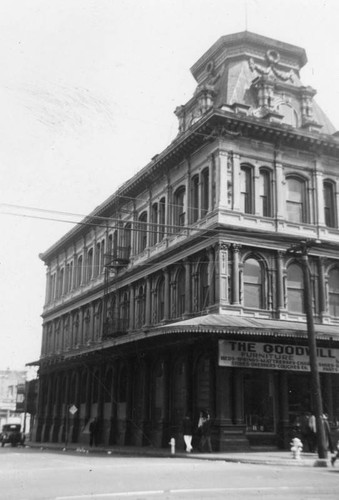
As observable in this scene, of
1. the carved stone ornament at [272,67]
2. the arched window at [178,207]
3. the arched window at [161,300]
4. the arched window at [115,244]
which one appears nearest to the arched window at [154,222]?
the arched window at [178,207]

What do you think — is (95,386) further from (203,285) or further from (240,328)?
(240,328)

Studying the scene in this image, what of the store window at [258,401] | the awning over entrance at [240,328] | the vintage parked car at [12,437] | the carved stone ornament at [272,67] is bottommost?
the vintage parked car at [12,437]

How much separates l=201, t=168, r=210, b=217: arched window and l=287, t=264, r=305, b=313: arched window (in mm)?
4745

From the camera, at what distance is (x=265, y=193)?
29.9 metres

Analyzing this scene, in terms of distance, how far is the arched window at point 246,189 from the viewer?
96.3ft

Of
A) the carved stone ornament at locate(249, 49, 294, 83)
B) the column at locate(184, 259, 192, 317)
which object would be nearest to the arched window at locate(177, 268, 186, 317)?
the column at locate(184, 259, 192, 317)

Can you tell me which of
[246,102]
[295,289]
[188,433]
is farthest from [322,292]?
[246,102]

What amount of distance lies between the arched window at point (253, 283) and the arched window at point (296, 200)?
331 centimetres

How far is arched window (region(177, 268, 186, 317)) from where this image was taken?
31250 mm

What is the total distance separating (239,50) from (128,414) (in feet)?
65.8

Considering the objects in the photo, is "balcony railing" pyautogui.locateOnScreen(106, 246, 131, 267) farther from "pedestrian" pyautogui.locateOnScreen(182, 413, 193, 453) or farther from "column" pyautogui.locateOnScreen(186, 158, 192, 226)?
"pedestrian" pyautogui.locateOnScreen(182, 413, 193, 453)

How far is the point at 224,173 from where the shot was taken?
28.8 m

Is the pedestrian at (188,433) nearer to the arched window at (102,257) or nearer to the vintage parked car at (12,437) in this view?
the arched window at (102,257)

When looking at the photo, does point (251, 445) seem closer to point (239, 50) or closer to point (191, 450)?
point (191, 450)
